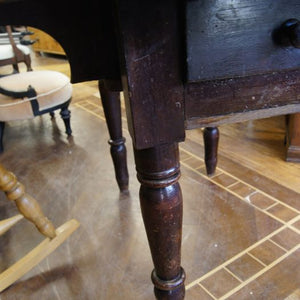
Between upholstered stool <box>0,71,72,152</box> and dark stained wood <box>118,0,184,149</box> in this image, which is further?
upholstered stool <box>0,71,72,152</box>

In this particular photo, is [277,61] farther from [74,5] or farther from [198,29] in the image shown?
[74,5]

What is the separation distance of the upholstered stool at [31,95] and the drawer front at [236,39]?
129cm

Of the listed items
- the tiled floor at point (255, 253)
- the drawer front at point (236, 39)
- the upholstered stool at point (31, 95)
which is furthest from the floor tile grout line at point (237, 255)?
the upholstered stool at point (31, 95)

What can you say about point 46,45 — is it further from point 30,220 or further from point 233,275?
point 233,275

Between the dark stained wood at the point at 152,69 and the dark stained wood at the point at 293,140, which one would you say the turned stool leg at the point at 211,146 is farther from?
the dark stained wood at the point at 152,69

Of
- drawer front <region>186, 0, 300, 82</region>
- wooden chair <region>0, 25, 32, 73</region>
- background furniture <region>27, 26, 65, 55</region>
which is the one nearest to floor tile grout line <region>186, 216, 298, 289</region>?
drawer front <region>186, 0, 300, 82</region>

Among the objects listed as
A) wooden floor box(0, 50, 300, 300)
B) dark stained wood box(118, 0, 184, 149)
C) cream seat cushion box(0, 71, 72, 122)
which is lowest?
wooden floor box(0, 50, 300, 300)

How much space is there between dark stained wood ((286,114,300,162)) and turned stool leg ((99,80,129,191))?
0.69 m

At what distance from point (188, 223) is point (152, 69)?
0.76 meters

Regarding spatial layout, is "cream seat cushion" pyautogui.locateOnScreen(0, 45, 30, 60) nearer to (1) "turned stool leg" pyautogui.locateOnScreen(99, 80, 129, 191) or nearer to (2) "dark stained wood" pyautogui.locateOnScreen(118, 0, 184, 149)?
(1) "turned stool leg" pyautogui.locateOnScreen(99, 80, 129, 191)

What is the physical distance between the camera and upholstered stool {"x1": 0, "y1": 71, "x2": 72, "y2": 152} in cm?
149

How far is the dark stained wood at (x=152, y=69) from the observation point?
35 cm

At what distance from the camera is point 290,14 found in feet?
1.19

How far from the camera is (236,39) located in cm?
37
